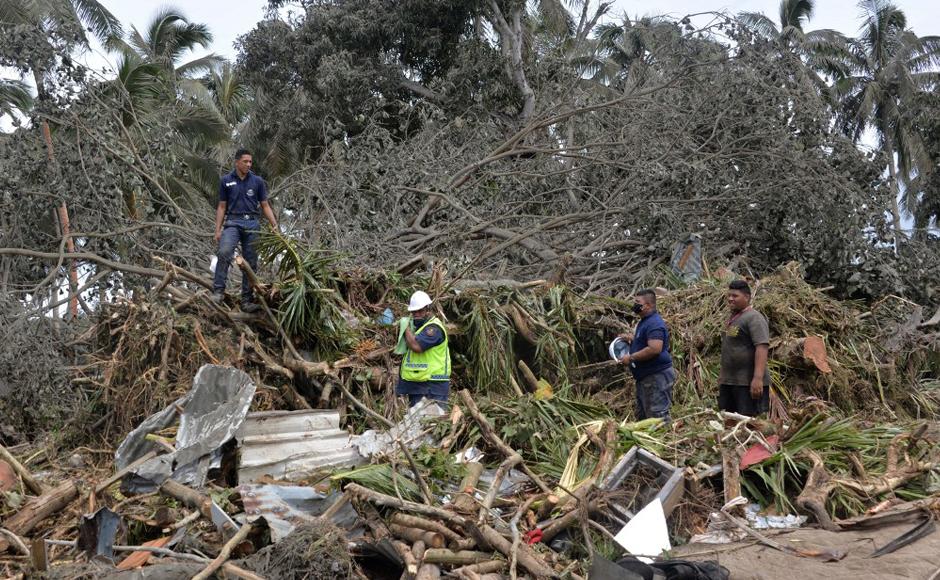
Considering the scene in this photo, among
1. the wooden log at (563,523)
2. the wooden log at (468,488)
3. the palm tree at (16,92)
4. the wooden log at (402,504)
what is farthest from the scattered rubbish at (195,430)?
the palm tree at (16,92)

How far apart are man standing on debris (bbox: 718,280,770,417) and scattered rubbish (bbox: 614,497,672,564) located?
188 centimetres

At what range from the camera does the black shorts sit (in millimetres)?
5977

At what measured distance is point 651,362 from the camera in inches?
238

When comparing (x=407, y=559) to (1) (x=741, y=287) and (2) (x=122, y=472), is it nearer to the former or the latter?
(2) (x=122, y=472)

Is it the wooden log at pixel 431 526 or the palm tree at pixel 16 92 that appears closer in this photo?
the wooden log at pixel 431 526

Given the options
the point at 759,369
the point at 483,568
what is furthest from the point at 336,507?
the point at 759,369

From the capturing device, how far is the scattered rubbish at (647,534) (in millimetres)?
4086

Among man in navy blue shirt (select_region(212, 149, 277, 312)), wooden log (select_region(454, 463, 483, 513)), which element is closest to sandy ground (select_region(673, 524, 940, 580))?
wooden log (select_region(454, 463, 483, 513))

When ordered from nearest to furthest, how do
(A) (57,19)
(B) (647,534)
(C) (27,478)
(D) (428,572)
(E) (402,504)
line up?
(D) (428,572) < (B) (647,534) < (E) (402,504) < (C) (27,478) < (A) (57,19)

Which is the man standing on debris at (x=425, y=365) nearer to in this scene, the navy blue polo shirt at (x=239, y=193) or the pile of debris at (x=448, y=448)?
the pile of debris at (x=448, y=448)

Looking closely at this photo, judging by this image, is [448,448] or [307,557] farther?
[448,448]

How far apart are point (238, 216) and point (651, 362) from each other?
3498mm

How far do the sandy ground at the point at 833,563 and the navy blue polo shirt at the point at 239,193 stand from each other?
4448 mm

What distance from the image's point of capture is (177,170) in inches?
372
